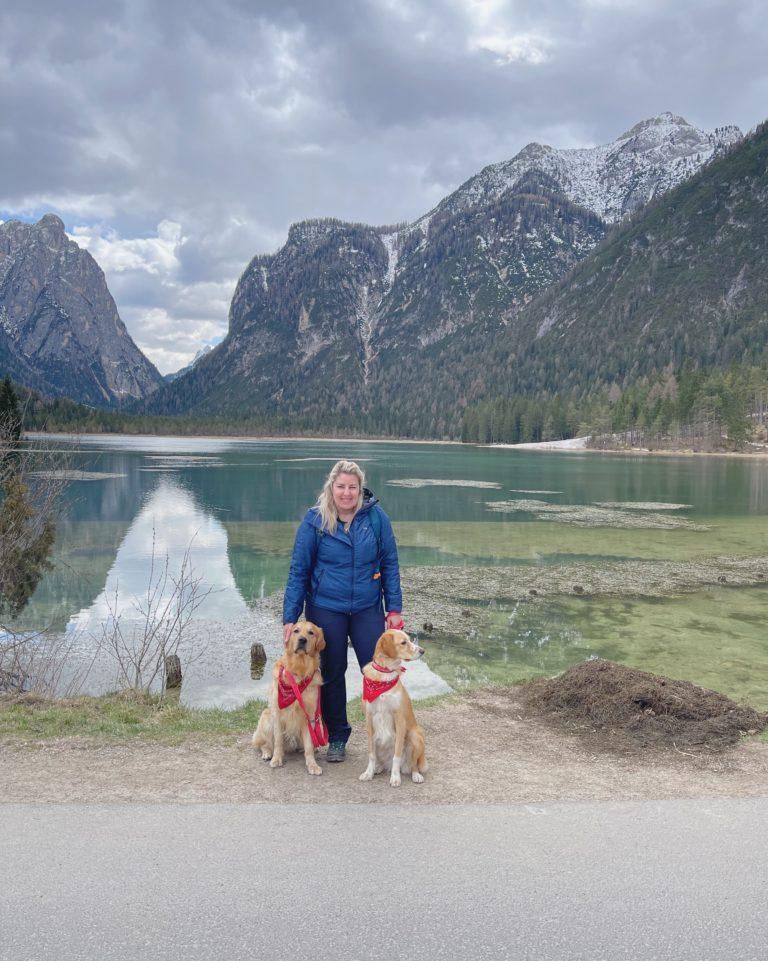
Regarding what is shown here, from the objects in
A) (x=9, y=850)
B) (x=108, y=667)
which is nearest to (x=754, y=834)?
(x=9, y=850)

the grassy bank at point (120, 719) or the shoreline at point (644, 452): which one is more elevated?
the shoreline at point (644, 452)

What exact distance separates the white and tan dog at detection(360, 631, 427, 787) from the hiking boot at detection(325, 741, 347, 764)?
0.56 meters

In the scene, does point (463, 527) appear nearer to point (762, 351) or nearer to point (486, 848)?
point (486, 848)

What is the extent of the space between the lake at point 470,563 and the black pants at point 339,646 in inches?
197

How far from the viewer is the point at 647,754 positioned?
283 inches

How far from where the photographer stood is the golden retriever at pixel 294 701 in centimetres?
656

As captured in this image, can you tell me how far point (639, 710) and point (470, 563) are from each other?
57.3ft

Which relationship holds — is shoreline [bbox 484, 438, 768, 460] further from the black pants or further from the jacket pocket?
the jacket pocket

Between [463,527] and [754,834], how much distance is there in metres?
29.5

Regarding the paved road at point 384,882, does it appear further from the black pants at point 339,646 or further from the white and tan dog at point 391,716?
the black pants at point 339,646

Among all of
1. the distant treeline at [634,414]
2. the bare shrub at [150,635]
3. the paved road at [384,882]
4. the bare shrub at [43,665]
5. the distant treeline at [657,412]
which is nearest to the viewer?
the paved road at [384,882]

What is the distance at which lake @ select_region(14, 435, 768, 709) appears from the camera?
46.0 feet

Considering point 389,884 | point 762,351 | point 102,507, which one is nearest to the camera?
point 389,884

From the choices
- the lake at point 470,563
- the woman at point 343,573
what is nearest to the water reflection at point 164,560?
the lake at point 470,563
